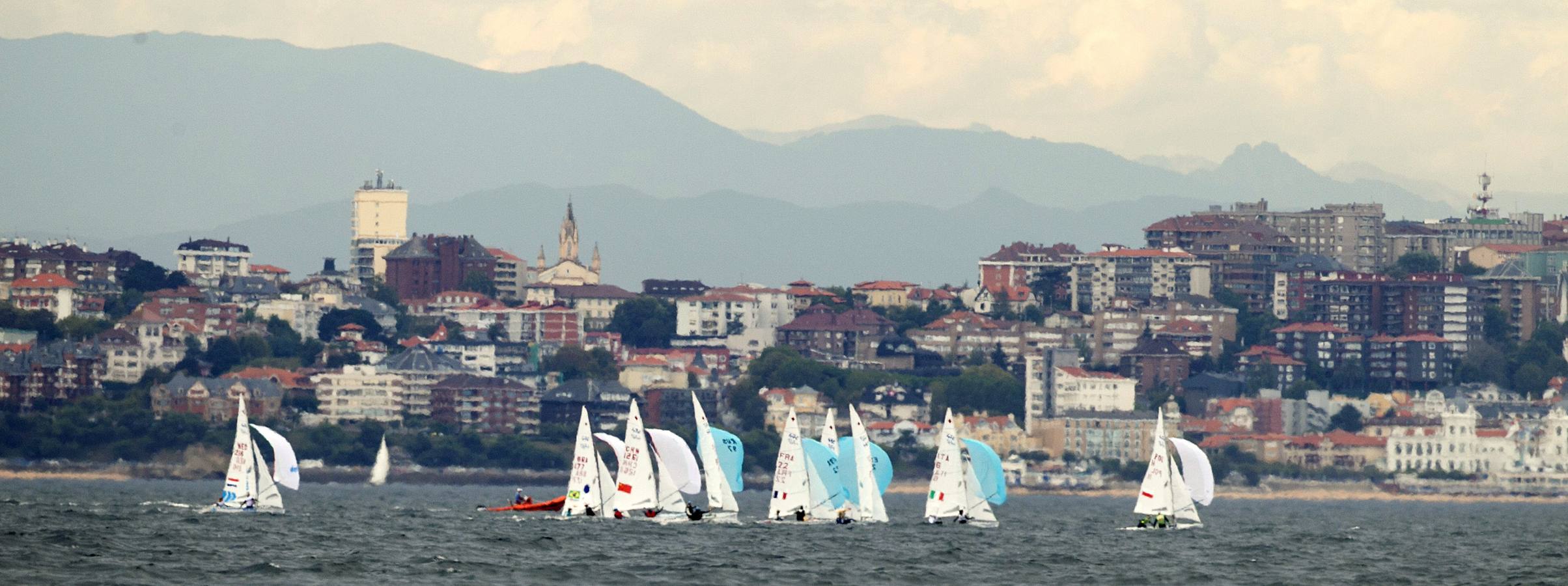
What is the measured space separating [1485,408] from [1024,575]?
406 feet

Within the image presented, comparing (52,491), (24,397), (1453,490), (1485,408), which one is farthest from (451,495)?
(1485,408)

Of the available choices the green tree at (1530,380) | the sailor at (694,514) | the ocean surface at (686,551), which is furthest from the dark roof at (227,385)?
the sailor at (694,514)

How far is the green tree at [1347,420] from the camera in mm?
180250

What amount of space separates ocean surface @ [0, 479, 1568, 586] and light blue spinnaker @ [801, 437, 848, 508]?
0.98 m

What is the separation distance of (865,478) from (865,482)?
209 millimetres

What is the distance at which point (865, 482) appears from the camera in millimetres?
77688

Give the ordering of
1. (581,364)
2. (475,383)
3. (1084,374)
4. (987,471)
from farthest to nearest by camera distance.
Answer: (581,364), (1084,374), (475,383), (987,471)

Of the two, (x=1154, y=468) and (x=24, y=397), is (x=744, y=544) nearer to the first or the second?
(x=1154, y=468)

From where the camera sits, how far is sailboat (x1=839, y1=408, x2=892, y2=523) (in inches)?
3019

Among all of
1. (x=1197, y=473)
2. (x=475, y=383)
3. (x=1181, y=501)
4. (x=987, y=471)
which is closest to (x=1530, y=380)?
(x=475, y=383)

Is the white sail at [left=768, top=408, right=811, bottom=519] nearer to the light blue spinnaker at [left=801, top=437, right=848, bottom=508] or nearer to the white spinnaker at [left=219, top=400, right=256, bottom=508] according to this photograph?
the light blue spinnaker at [left=801, top=437, right=848, bottom=508]

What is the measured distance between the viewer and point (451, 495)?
12888 centimetres

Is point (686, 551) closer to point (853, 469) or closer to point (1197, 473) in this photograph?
point (853, 469)

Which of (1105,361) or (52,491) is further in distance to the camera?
(1105,361)
